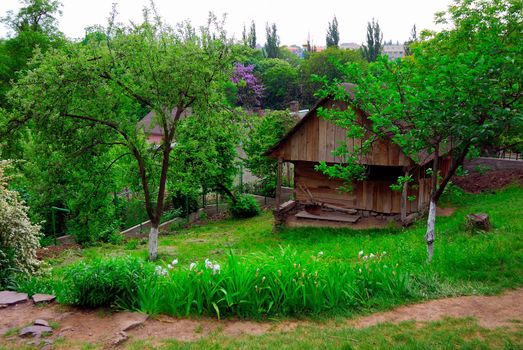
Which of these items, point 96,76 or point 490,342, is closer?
point 490,342

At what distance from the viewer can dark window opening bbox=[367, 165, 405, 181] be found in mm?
15695

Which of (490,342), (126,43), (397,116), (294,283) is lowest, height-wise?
(490,342)

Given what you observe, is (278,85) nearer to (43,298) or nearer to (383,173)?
(383,173)

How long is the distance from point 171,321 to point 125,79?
25.4ft

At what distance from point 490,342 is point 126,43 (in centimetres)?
1032

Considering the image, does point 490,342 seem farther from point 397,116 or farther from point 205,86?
point 205,86

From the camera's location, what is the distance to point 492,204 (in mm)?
15812

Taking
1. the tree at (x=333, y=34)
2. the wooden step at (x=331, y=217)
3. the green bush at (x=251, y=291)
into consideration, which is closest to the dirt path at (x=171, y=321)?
the green bush at (x=251, y=291)

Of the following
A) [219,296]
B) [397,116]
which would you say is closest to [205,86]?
[397,116]

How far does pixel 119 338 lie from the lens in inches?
208

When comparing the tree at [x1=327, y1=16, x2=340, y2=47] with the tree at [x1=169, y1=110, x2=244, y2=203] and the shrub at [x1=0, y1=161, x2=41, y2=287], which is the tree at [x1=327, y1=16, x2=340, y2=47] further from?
the shrub at [x1=0, y1=161, x2=41, y2=287]

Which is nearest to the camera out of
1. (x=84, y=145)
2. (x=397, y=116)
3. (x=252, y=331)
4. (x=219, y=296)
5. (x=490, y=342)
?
(x=490, y=342)

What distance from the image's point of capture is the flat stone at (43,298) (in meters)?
6.48

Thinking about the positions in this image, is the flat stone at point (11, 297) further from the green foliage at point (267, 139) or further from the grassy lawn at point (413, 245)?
the green foliage at point (267, 139)
